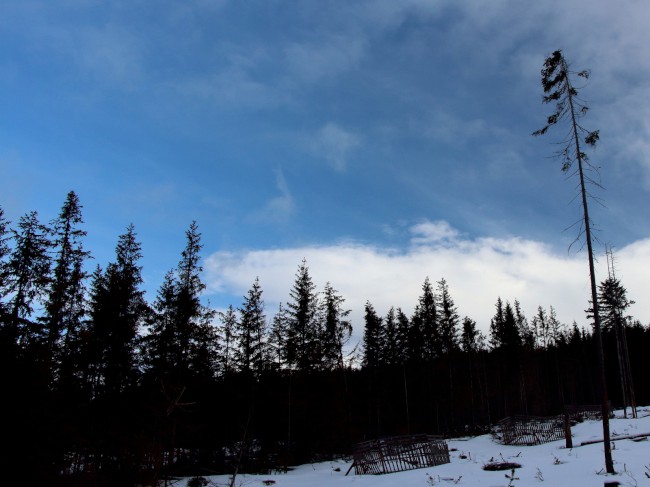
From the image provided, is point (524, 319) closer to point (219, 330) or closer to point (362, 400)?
point (362, 400)

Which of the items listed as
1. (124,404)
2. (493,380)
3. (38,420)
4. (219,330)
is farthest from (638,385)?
(38,420)

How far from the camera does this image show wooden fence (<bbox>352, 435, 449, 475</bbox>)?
76.4 ft

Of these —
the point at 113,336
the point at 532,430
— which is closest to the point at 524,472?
the point at 532,430

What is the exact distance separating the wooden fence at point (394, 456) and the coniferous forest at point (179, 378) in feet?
22.2

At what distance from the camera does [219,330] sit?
34594 millimetres

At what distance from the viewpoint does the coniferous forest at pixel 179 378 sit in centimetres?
1387

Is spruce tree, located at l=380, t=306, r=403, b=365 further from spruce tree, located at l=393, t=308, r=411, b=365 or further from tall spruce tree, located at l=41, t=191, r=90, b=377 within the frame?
tall spruce tree, located at l=41, t=191, r=90, b=377

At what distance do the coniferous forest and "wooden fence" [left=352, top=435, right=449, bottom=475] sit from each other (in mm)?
6757

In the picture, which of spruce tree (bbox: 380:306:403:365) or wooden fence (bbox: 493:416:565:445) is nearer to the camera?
wooden fence (bbox: 493:416:565:445)

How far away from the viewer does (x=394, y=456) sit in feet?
76.9

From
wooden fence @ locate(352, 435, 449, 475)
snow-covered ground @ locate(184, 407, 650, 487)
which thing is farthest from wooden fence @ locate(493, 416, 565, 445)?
wooden fence @ locate(352, 435, 449, 475)

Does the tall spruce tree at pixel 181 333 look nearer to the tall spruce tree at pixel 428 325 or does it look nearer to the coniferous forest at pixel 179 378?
the coniferous forest at pixel 179 378

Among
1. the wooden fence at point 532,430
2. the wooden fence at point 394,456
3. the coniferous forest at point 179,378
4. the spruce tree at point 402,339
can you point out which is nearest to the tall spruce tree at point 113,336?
the coniferous forest at point 179,378

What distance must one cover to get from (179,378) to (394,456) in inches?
517
